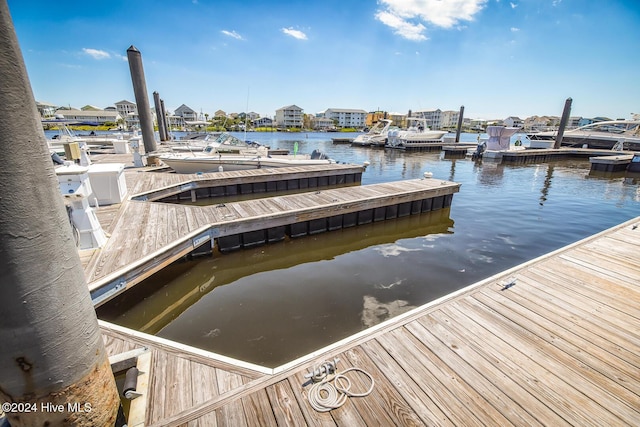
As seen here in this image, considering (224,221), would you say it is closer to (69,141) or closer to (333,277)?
(333,277)

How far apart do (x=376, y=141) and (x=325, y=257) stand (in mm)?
34468

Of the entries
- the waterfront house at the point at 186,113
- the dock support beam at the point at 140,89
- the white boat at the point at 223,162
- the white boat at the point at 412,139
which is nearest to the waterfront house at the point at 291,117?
the waterfront house at the point at 186,113

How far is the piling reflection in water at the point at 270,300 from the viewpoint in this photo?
4.51 metres

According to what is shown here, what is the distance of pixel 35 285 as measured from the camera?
4.90 ft

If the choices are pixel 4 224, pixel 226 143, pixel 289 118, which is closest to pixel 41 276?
pixel 4 224

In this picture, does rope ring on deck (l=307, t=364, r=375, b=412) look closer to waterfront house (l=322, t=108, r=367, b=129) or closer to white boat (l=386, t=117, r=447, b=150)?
white boat (l=386, t=117, r=447, b=150)

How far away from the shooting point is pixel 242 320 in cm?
489

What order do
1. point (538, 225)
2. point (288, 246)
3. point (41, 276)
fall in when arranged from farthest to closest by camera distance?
point (538, 225) < point (288, 246) < point (41, 276)

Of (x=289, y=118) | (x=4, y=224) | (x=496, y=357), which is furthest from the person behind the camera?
(x=289, y=118)

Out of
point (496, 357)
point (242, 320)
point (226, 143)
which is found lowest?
point (242, 320)

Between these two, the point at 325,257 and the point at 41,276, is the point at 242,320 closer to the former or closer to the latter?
the point at 325,257

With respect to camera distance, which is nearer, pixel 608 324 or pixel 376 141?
pixel 608 324

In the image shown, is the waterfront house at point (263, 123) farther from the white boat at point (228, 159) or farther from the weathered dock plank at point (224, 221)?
the weathered dock plank at point (224, 221)

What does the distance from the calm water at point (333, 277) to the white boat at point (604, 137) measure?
27.6m
